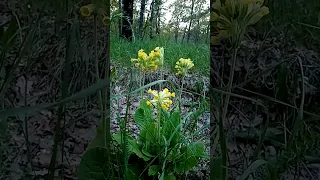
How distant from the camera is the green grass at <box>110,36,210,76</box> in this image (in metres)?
1.17

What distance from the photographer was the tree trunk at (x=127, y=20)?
3.85 ft

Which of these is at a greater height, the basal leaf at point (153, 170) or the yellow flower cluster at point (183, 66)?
the yellow flower cluster at point (183, 66)

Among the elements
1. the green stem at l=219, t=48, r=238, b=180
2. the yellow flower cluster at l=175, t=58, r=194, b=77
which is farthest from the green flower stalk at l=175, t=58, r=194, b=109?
the green stem at l=219, t=48, r=238, b=180

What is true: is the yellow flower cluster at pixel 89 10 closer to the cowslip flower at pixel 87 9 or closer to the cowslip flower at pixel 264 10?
the cowslip flower at pixel 87 9

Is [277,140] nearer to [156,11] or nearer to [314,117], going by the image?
[314,117]

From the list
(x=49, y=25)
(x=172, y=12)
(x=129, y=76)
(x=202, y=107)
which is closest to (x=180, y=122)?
(x=202, y=107)

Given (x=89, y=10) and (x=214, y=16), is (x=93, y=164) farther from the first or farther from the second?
(x=214, y=16)

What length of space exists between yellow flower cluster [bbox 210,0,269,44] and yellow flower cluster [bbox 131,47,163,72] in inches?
7.7

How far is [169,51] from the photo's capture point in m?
1.19

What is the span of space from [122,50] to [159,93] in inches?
6.6

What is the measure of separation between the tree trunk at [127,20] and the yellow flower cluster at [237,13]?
25cm

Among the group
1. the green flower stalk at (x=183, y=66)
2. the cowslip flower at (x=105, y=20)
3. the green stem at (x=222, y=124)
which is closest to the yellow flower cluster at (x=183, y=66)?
the green flower stalk at (x=183, y=66)

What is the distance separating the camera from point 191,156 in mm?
1116

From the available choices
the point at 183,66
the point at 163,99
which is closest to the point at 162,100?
the point at 163,99
